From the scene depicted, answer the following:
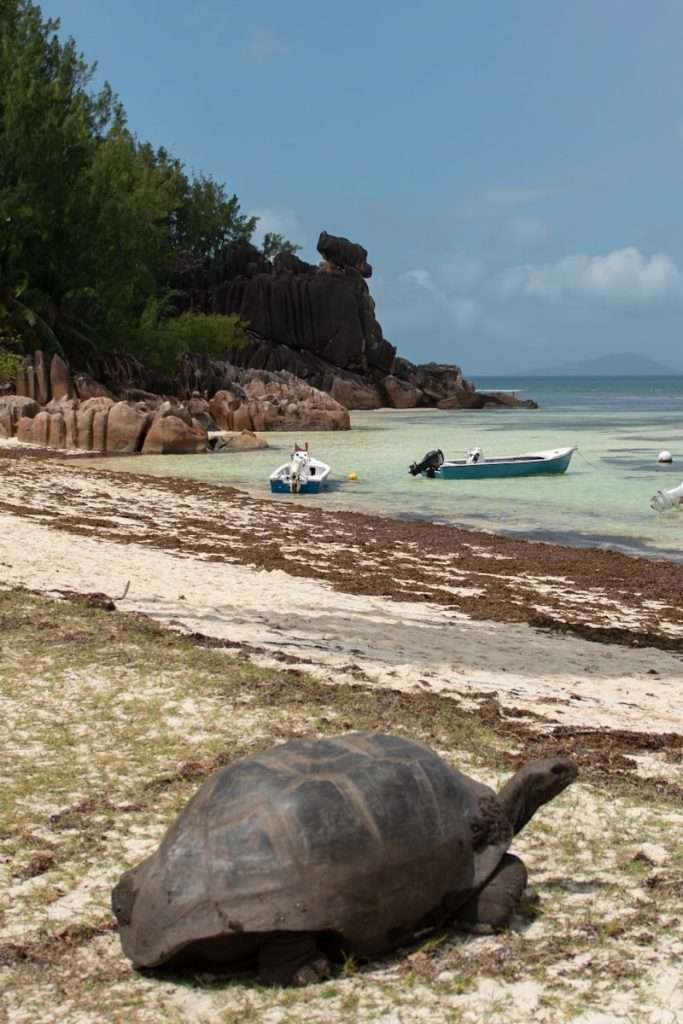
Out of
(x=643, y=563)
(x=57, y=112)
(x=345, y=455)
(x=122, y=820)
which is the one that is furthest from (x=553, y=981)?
(x=57, y=112)

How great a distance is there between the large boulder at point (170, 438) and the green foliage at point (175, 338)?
22583mm

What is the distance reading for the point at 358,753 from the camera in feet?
16.2

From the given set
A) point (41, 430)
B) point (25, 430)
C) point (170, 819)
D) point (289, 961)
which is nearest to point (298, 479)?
point (41, 430)

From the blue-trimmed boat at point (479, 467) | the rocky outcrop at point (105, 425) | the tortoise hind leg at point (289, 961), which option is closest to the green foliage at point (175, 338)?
the rocky outcrop at point (105, 425)

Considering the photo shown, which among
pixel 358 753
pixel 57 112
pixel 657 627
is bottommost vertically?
pixel 657 627

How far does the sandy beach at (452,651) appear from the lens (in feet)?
15.2

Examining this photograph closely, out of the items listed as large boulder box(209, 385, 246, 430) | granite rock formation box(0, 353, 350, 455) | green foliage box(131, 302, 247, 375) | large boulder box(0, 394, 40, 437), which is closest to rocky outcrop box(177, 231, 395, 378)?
green foliage box(131, 302, 247, 375)

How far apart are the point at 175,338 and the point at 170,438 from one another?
1008 inches

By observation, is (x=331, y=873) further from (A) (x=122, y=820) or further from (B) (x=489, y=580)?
(B) (x=489, y=580)

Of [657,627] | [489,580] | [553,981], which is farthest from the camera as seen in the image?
[489,580]

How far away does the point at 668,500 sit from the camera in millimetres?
26062

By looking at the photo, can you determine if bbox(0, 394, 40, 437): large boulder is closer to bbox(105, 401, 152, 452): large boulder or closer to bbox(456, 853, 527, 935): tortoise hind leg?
bbox(105, 401, 152, 452): large boulder

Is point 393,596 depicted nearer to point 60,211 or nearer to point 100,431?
point 100,431

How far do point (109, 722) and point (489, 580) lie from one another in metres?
9.68
